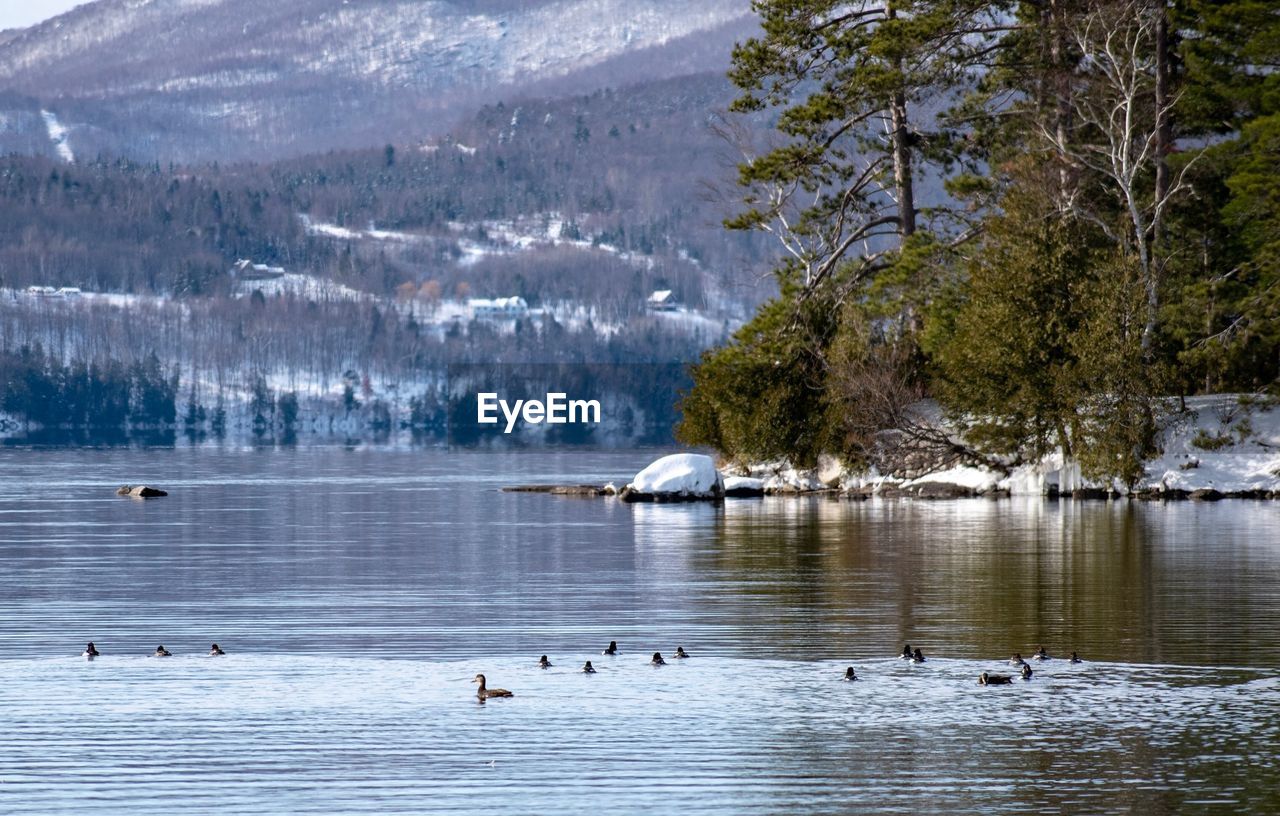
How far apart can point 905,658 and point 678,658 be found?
122 inches

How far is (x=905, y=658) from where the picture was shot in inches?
1001

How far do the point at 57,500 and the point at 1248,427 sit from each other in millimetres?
54091

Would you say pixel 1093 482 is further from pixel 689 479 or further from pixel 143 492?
pixel 143 492

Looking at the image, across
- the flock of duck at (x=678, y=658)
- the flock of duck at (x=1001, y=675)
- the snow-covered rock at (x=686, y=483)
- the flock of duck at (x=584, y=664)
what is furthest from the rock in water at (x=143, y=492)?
the flock of duck at (x=1001, y=675)

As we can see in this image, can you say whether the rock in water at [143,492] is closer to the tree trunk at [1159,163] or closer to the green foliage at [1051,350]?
the green foliage at [1051,350]

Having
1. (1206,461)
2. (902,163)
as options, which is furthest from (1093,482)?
(902,163)

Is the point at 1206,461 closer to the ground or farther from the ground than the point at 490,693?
farther from the ground

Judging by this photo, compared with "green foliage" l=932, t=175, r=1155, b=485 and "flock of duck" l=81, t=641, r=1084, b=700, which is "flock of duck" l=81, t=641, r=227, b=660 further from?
"green foliage" l=932, t=175, r=1155, b=485

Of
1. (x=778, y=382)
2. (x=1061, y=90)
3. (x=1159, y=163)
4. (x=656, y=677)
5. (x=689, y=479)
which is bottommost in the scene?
(x=656, y=677)

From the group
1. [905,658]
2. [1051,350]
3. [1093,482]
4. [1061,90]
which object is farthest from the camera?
[1061,90]

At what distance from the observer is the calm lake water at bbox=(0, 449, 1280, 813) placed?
57.7 feet

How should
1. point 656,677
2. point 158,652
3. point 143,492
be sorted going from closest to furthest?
point 656,677, point 158,652, point 143,492

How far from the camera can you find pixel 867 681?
77.6 feet

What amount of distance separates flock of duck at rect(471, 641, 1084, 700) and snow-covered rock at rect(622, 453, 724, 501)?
1925 inches
